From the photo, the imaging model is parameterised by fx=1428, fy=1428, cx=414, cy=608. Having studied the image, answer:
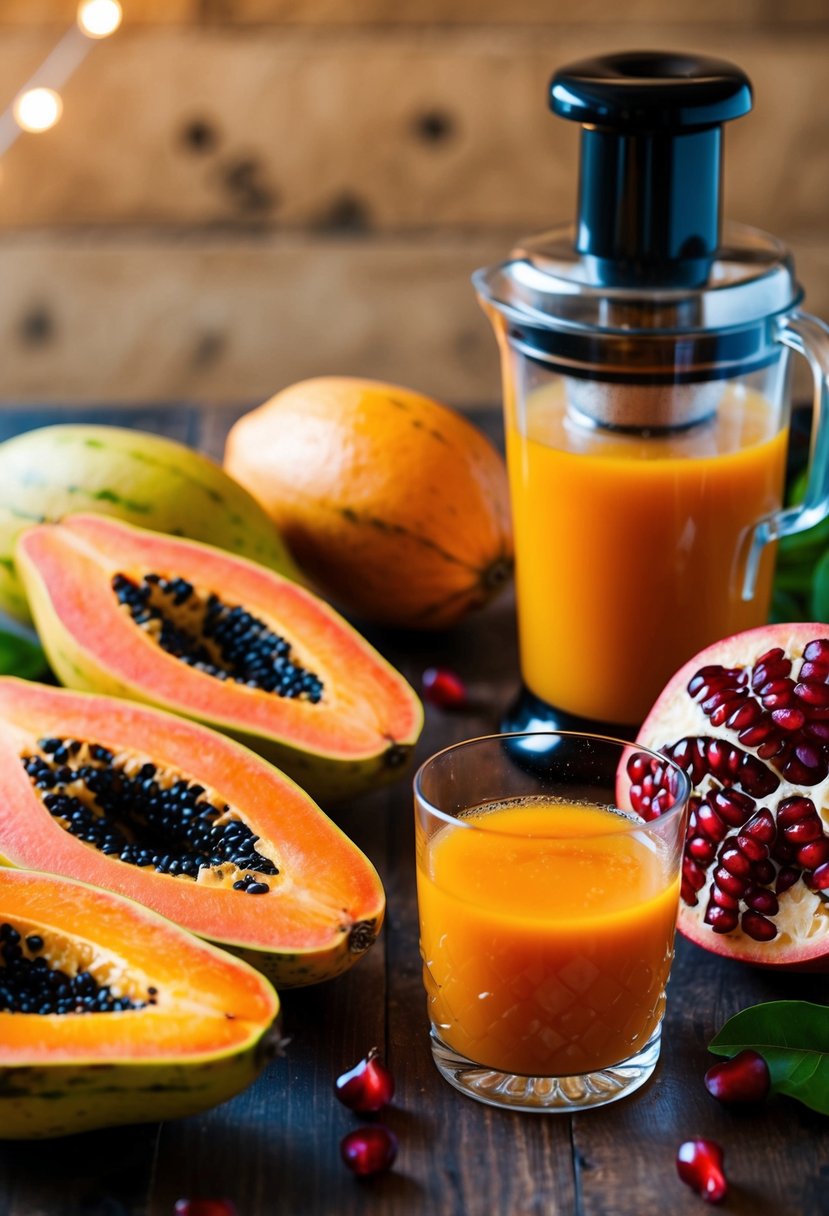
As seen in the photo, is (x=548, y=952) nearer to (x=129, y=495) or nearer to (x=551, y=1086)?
(x=551, y=1086)

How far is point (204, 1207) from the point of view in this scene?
0.65 metres

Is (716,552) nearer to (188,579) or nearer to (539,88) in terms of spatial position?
(188,579)

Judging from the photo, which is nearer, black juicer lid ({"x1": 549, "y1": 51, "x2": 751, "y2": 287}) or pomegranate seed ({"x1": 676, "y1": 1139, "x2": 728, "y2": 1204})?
pomegranate seed ({"x1": 676, "y1": 1139, "x2": 728, "y2": 1204})

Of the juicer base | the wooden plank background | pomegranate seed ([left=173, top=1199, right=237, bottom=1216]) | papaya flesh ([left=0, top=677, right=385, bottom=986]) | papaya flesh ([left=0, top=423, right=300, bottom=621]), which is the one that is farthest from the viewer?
the wooden plank background

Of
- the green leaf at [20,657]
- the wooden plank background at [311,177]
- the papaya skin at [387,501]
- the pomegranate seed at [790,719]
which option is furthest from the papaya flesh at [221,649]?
the wooden plank background at [311,177]

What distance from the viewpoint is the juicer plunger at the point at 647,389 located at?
0.94 m

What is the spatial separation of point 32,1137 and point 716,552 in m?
0.59

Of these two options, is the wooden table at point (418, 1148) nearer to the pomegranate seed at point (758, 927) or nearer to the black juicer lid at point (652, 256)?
the pomegranate seed at point (758, 927)

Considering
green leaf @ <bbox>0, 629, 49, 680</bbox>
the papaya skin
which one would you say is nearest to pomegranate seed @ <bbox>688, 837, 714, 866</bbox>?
the papaya skin

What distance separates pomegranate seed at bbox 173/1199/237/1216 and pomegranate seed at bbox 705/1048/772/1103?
0.84 ft

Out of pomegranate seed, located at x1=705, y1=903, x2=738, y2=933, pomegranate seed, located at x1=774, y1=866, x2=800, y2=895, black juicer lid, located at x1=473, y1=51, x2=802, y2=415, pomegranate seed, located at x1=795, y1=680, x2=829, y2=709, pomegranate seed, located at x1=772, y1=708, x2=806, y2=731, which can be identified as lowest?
pomegranate seed, located at x1=705, y1=903, x2=738, y2=933

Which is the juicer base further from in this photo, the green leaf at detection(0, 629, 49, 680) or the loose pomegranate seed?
the green leaf at detection(0, 629, 49, 680)

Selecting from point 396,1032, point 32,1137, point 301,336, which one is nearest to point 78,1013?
point 32,1137

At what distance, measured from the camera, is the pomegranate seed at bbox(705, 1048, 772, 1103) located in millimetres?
730
